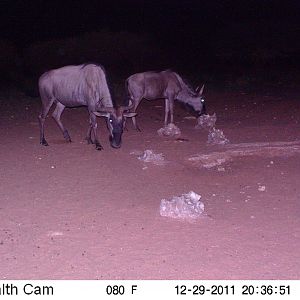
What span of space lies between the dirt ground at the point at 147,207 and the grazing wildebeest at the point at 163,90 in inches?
33.1

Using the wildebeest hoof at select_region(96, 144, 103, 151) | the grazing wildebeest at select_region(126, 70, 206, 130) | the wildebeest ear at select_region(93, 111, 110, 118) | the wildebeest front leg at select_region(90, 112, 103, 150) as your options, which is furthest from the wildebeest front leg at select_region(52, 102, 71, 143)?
the grazing wildebeest at select_region(126, 70, 206, 130)

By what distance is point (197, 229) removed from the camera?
6.71m

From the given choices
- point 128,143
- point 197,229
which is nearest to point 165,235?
point 197,229

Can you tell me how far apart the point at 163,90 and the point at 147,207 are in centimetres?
691

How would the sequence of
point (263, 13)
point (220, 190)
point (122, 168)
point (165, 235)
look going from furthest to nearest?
point (263, 13) < point (122, 168) < point (220, 190) < point (165, 235)

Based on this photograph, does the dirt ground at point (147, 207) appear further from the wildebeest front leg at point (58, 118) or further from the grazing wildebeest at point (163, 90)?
the grazing wildebeest at point (163, 90)

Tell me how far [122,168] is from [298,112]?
271 inches

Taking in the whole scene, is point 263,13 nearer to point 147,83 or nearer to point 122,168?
point 147,83

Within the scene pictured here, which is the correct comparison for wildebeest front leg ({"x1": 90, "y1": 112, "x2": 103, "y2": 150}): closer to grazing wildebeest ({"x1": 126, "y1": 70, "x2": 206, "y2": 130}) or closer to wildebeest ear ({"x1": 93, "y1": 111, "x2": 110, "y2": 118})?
wildebeest ear ({"x1": 93, "y1": 111, "x2": 110, "y2": 118})

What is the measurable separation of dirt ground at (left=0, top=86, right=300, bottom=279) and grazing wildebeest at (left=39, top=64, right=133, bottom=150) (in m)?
0.42


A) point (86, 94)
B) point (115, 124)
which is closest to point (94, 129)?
point (115, 124)

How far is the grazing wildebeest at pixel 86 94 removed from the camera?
37.4ft

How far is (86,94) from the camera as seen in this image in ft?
39.9

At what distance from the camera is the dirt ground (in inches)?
225
